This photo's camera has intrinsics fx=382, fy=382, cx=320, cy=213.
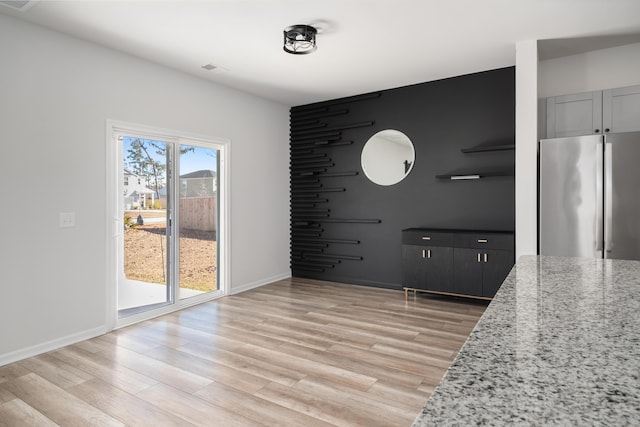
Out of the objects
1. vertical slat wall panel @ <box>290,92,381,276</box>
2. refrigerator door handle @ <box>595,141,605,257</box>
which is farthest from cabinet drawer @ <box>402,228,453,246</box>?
refrigerator door handle @ <box>595,141,605,257</box>

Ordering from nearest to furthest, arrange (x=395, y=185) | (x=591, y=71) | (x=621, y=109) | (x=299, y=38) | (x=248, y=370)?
1. (x=248, y=370)
2. (x=299, y=38)
3. (x=621, y=109)
4. (x=591, y=71)
5. (x=395, y=185)

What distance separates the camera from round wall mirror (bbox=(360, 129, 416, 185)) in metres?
5.09

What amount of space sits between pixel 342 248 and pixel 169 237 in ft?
8.00

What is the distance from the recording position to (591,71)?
392cm

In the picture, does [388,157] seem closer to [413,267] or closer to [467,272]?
[413,267]

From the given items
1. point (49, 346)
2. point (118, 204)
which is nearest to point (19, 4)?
point (118, 204)

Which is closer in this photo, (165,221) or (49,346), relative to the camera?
(49,346)

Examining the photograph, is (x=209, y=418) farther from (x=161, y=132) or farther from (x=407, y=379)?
(x=161, y=132)

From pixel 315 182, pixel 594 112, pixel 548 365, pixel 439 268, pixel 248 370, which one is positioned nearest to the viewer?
pixel 548 365

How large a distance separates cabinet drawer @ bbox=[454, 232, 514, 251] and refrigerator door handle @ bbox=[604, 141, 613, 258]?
85cm

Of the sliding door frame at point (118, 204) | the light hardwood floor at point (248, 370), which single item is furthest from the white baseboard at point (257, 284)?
the light hardwood floor at point (248, 370)

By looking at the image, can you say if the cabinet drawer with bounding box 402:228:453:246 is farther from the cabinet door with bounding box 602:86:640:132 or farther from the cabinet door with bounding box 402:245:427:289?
the cabinet door with bounding box 602:86:640:132

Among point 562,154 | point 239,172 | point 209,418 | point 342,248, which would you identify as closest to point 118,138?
point 239,172

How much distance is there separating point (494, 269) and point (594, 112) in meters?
1.81
